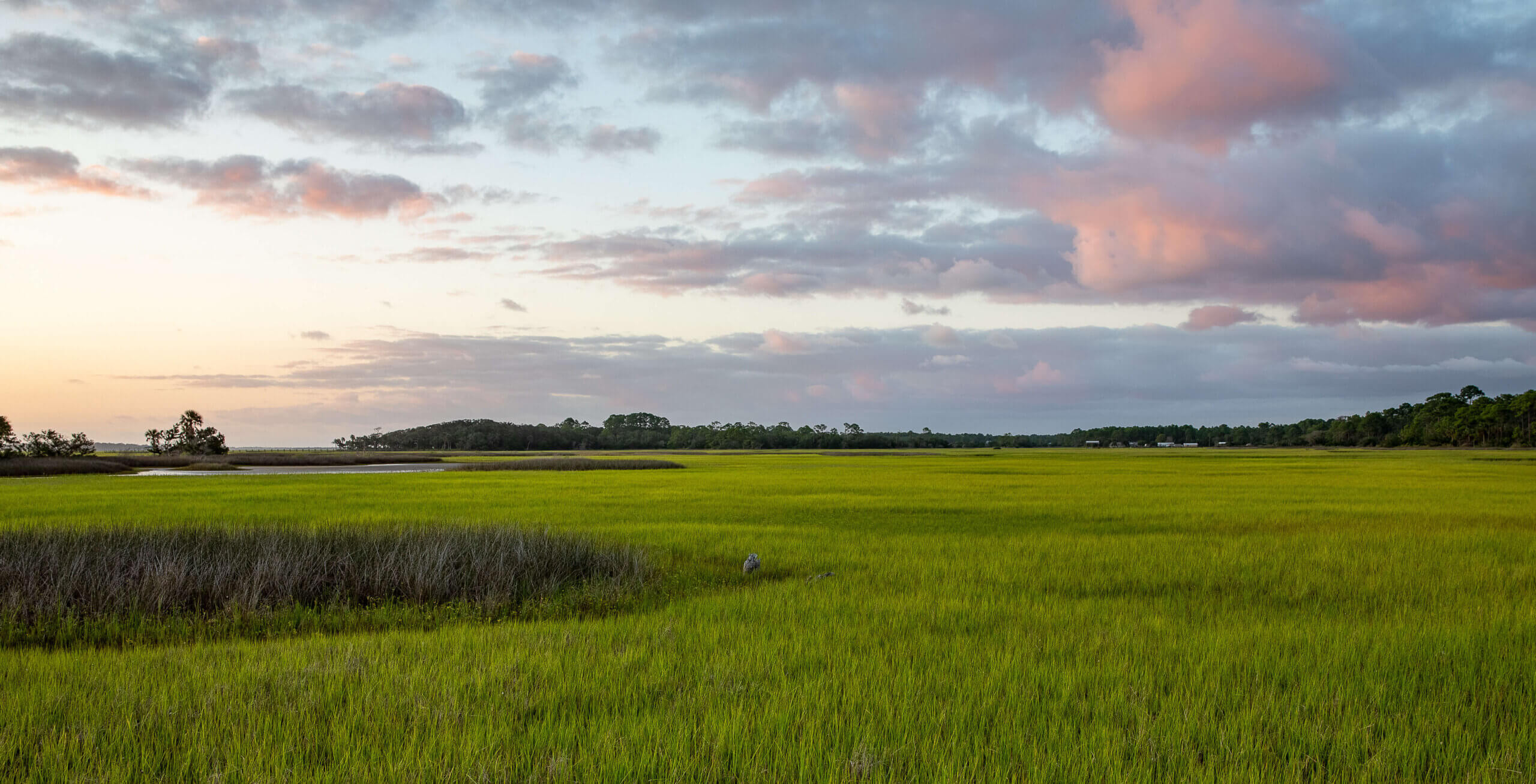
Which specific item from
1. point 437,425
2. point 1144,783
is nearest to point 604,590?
point 1144,783

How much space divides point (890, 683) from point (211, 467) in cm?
8166

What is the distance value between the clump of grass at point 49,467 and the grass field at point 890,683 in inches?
2051

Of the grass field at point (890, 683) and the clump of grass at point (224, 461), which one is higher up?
the grass field at point (890, 683)

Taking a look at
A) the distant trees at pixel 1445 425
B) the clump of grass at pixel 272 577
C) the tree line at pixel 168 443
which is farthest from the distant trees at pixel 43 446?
the distant trees at pixel 1445 425

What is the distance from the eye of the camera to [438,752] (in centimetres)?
543

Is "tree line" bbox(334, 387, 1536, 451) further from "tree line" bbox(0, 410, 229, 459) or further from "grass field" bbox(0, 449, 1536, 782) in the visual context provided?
"grass field" bbox(0, 449, 1536, 782)

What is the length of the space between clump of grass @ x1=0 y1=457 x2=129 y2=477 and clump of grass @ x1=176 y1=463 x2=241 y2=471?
5793 mm

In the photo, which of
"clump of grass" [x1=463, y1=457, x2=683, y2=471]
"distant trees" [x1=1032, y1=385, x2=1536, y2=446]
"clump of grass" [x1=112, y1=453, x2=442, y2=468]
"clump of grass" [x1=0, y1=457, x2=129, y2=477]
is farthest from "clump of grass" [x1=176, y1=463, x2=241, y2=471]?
"distant trees" [x1=1032, y1=385, x2=1536, y2=446]

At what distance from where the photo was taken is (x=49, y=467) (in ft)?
181

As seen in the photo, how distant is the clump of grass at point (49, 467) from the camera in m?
53.0

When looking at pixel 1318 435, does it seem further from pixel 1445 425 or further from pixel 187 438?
pixel 187 438

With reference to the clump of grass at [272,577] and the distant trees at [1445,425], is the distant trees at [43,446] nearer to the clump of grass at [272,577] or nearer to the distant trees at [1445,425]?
the clump of grass at [272,577]

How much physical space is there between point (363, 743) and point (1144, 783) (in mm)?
5090

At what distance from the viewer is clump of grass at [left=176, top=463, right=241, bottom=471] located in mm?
68188
